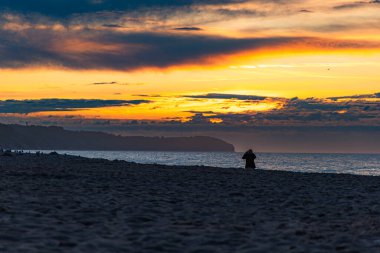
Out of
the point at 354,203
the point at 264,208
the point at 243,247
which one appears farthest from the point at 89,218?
the point at 354,203

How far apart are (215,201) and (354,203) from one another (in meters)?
4.48

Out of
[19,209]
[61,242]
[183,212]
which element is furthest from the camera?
[183,212]

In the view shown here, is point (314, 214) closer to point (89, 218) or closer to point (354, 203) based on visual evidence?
point (354, 203)

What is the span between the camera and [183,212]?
14.5m

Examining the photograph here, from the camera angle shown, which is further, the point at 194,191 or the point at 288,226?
the point at 194,191

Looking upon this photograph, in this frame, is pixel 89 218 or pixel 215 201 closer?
pixel 89 218

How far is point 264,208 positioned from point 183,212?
2.72 m

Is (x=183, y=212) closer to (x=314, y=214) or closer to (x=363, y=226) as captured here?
(x=314, y=214)

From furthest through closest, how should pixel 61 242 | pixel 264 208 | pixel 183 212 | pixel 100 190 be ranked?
pixel 100 190 → pixel 264 208 → pixel 183 212 → pixel 61 242

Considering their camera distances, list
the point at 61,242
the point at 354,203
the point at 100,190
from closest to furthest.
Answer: the point at 61,242 → the point at 354,203 → the point at 100,190

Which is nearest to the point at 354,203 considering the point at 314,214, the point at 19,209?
the point at 314,214

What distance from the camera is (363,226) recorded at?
478 inches

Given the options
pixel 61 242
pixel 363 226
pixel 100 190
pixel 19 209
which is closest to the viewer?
pixel 61 242

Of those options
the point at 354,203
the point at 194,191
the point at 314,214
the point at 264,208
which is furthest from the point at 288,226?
the point at 194,191
